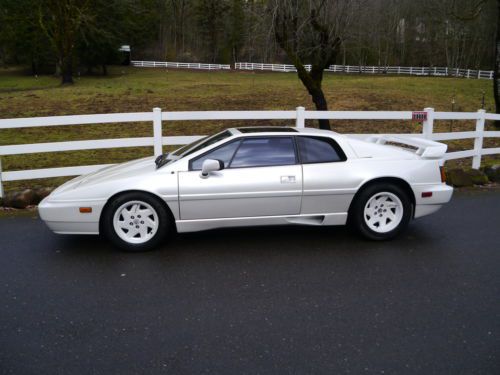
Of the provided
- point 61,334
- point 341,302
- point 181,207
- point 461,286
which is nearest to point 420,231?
point 461,286

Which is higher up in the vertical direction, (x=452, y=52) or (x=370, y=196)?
(x=452, y=52)

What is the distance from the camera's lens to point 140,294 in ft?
14.5

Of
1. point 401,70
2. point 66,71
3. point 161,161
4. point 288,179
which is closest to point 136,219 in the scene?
point 161,161

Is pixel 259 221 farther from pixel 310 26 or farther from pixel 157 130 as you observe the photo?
pixel 310 26

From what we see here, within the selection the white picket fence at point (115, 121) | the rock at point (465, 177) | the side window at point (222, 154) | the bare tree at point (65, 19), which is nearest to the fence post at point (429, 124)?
the white picket fence at point (115, 121)

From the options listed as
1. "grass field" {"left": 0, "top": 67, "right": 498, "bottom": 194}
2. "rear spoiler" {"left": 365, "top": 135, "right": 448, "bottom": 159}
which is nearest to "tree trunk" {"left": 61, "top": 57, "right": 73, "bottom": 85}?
"grass field" {"left": 0, "top": 67, "right": 498, "bottom": 194}

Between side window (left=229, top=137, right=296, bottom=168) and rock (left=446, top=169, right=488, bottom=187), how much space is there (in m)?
4.66

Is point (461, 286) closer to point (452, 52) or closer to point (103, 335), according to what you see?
point (103, 335)

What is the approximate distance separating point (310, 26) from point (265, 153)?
27.9ft

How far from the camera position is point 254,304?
13.8ft

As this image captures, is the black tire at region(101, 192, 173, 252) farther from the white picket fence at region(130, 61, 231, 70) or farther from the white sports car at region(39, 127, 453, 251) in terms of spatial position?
the white picket fence at region(130, 61, 231, 70)

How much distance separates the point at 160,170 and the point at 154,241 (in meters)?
→ 0.80

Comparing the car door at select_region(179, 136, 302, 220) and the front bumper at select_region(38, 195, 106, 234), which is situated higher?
the car door at select_region(179, 136, 302, 220)

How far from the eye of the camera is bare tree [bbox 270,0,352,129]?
12.5 metres
